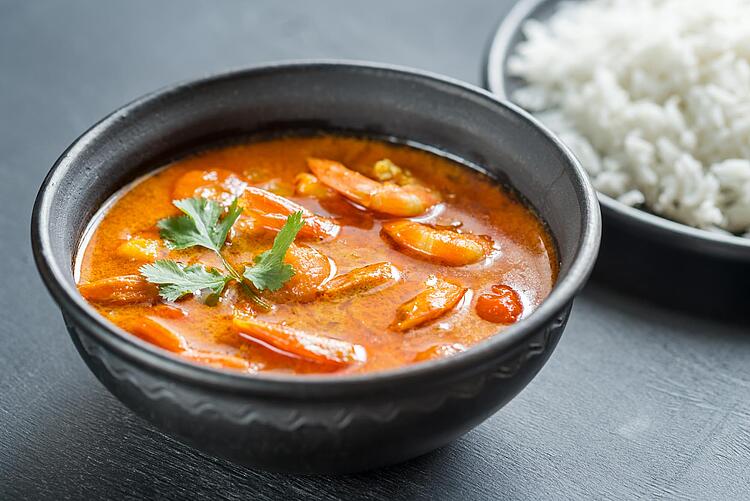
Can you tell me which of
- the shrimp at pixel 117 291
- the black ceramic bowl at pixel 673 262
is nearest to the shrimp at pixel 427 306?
the shrimp at pixel 117 291

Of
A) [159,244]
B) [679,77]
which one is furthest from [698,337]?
[159,244]

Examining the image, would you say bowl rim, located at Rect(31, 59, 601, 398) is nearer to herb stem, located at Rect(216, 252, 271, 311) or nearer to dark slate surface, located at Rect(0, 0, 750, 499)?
herb stem, located at Rect(216, 252, 271, 311)

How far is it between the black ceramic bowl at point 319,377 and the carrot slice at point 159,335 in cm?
13

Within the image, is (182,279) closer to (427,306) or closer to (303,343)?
(303,343)

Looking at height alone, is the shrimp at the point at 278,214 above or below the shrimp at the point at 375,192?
below

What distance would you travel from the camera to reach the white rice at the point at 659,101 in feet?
9.98

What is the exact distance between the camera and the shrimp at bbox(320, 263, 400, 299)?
2.20 m

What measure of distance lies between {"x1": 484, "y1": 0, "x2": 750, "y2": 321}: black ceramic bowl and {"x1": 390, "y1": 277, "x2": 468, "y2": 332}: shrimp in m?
0.78

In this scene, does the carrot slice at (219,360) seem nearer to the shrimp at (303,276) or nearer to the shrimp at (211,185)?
the shrimp at (303,276)

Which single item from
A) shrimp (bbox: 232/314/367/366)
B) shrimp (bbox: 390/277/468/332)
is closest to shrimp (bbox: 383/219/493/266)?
shrimp (bbox: 390/277/468/332)

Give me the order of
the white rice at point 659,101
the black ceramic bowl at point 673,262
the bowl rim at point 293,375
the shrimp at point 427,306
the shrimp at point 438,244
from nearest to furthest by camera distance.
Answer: the bowl rim at point 293,375, the shrimp at point 427,306, the shrimp at point 438,244, the black ceramic bowl at point 673,262, the white rice at point 659,101

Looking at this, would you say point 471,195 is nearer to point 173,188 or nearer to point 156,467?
point 173,188

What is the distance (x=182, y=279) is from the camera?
2.14 meters

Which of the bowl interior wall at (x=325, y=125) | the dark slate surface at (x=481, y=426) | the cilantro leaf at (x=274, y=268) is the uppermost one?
the bowl interior wall at (x=325, y=125)
